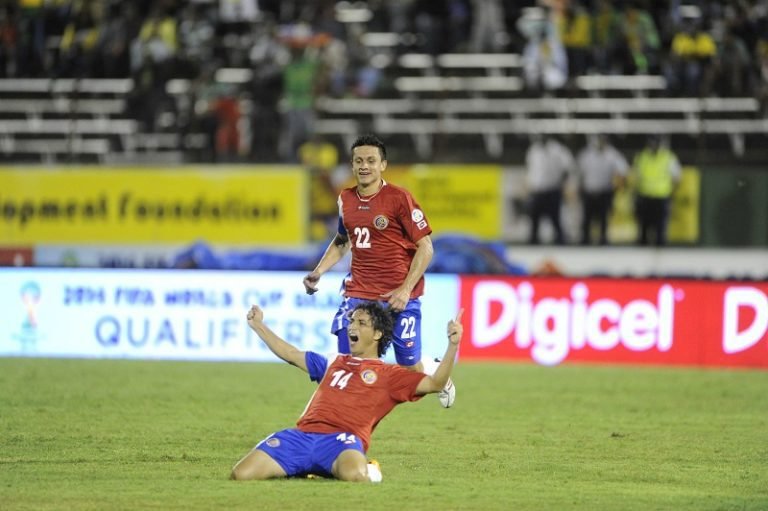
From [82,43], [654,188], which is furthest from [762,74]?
[82,43]

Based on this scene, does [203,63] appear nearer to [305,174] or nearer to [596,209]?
[305,174]

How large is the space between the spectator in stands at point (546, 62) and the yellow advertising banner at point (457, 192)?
2.39m

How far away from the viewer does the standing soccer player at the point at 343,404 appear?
30.7ft

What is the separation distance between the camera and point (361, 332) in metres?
9.52

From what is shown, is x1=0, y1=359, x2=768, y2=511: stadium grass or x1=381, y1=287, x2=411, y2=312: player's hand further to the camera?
x1=381, y1=287, x2=411, y2=312: player's hand

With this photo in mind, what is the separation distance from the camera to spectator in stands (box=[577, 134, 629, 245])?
77.8 feet

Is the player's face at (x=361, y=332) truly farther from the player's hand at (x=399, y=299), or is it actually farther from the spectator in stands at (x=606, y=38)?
the spectator in stands at (x=606, y=38)

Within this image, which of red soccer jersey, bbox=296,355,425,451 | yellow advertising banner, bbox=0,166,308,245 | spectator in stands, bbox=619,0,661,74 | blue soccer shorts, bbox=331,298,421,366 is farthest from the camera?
spectator in stands, bbox=619,0,661,74

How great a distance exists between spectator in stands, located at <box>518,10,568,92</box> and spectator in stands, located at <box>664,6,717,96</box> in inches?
74.3

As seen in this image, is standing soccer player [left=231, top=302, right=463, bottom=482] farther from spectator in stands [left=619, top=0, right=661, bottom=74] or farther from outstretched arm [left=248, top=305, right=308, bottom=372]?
spectator in stands [left=619, top=0, right=661, bottom=74]

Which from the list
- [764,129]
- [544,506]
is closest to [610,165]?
[764,129]

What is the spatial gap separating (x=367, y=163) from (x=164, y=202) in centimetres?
1462

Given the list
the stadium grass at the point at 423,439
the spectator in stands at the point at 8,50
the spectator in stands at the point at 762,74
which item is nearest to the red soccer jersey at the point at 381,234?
the stadium grass at the point at 423,439

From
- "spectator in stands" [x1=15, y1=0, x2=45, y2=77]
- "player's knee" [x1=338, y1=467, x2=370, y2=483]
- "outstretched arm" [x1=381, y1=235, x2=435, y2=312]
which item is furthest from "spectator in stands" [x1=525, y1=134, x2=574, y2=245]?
"player's knee" [x1=338, y1=467, x2=370, y2=483]
